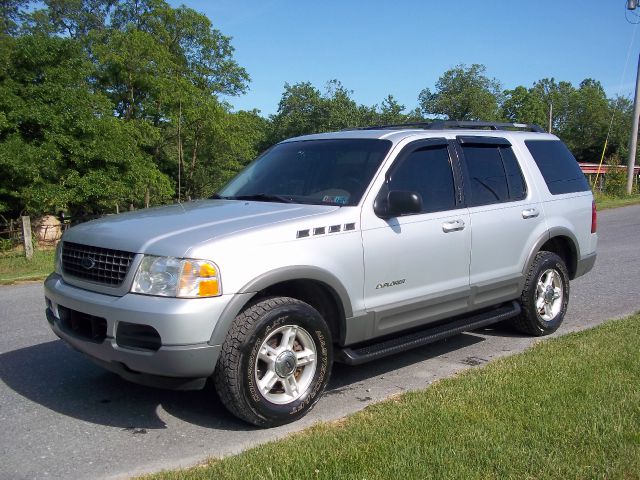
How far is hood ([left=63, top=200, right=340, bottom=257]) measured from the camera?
3.76 metres

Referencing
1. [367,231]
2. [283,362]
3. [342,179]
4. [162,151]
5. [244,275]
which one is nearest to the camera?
[244,275]

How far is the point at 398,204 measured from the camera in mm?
4438

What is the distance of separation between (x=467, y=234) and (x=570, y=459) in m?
2.24

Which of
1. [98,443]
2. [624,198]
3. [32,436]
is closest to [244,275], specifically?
[98,443]

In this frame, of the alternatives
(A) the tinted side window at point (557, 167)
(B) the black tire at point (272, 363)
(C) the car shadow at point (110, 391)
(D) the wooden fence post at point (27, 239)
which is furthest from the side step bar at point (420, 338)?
(D) the wooden fence post at point (27, 239)

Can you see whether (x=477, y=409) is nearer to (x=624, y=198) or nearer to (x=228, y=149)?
(x=624, y=198)

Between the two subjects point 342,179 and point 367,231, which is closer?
point 367,231

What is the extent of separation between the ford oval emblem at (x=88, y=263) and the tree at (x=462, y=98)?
6596 cm

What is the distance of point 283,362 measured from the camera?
13.2 feet

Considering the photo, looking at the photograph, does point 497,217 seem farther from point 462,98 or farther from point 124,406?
point 462,98

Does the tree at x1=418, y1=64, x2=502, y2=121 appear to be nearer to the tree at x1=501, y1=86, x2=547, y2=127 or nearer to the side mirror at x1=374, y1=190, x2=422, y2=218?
the tree at x1=501, y1=86, x2=547, y2=127

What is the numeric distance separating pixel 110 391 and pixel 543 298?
4157 millimetres

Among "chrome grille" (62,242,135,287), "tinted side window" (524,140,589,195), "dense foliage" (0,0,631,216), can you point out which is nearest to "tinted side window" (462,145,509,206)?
"tinted side window" (524,140,589,195)

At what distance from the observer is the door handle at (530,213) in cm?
579
